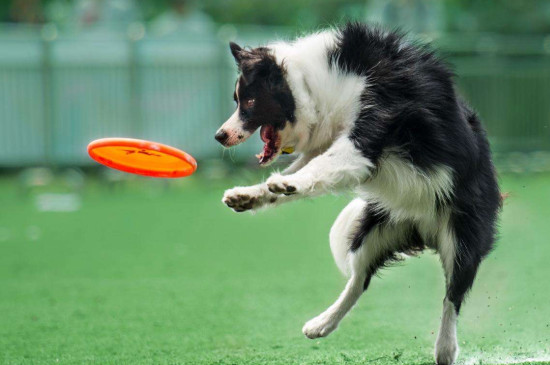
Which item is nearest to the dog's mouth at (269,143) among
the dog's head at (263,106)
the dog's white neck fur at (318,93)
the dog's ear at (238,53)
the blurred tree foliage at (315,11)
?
the dog's head at (263,106)

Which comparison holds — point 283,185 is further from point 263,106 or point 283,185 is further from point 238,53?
point 238,53

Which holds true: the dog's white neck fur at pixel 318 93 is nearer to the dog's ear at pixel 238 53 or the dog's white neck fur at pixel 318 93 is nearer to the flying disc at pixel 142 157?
the dog's ear at pixel 238 53

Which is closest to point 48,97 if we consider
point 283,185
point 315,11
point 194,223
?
point 194,223

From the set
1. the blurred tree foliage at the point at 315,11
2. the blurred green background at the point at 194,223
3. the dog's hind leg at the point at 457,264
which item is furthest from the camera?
the blurred tree foliage at the point at 315,11

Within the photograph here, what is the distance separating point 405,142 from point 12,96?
12.1 m

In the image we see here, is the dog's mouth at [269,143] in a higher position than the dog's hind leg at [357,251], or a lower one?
higher

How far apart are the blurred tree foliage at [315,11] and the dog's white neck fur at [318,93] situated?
15792 mm

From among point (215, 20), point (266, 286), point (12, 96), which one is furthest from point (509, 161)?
point (215, 20)

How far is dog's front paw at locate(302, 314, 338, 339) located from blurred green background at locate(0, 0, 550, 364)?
0.08 metres

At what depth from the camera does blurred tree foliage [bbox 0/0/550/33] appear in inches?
927

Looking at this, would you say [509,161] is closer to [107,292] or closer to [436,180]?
[107,292]

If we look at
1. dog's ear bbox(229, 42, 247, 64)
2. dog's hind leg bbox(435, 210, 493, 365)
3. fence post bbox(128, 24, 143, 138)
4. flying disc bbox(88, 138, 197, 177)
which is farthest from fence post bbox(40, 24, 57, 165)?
dog's hind leg bbox(435, 210, 493, 365)

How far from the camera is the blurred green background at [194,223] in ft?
19.4

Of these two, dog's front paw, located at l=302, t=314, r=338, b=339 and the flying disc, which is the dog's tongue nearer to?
the flying disc
